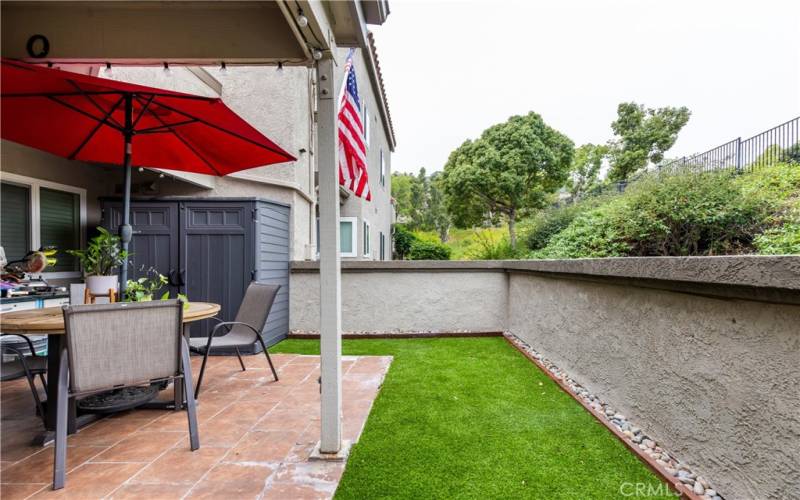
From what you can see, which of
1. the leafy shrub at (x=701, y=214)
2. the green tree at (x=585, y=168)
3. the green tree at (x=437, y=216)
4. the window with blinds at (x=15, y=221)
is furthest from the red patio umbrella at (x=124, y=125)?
the green tree at (x=437, y=216)

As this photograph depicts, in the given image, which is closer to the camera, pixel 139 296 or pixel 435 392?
pixel 139 296

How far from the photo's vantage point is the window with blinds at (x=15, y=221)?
427 cm

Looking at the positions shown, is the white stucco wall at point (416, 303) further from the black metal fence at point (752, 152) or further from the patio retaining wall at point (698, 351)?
the black metal fence at point (752, 152)

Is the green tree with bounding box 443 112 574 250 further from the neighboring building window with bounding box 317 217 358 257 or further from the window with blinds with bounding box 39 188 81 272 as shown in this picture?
the window with blinds with bounding box 39 188 81 272

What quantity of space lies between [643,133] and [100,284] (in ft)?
95.8

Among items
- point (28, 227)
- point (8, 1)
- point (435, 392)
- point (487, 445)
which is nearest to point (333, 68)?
point (8, 1)

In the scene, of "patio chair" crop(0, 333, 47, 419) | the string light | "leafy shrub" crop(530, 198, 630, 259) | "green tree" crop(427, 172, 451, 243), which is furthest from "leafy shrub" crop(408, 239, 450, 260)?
"green tree" crop(427, 172, 451, 243)

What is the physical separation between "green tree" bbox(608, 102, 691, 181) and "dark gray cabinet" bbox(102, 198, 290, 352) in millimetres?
26092

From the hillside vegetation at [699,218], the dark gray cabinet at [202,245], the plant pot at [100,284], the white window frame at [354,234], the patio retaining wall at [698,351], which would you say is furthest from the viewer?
the white window frame at [354,234]

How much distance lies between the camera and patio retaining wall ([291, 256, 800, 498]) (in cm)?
164

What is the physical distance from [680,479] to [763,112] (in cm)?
2100

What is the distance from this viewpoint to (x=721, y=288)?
6.39 ft

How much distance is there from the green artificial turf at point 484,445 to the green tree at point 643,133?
25.8m

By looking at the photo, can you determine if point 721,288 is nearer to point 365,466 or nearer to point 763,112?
point 365,466
